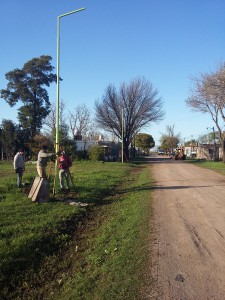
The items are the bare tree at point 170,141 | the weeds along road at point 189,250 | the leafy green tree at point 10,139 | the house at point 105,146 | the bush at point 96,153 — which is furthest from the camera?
the bare tree at point 170,141

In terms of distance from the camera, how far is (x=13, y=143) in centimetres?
5756

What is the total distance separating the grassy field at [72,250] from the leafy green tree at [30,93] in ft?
160

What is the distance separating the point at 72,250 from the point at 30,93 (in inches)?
2175

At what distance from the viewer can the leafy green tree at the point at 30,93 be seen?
58375mm

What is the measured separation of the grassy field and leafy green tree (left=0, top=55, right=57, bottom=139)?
4890 cm

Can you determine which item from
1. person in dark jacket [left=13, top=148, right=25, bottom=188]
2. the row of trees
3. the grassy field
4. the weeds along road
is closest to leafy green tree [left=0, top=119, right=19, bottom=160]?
the row of trees

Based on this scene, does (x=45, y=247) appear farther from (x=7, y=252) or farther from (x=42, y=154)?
(x=42, y=154)

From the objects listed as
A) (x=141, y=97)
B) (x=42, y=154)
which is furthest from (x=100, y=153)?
(x=42, y=154)

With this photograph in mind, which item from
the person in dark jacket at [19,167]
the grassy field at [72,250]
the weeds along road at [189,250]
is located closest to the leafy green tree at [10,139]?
the person in dark jacket at [19,167]

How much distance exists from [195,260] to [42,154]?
7485mm

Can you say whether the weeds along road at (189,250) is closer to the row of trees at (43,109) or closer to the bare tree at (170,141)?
the row of trees at (43,109)

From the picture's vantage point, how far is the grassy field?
4875mm

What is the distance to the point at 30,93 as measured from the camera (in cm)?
5900

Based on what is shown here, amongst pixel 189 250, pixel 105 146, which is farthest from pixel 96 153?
pixel 189 250
